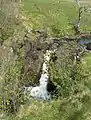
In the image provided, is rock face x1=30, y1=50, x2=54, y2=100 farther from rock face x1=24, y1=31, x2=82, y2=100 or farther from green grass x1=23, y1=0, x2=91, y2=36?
green grass x1=23, y1=0, x2=91, y2=36

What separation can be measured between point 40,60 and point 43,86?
18.0ft

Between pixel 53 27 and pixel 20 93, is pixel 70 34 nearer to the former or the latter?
pixel 53 27

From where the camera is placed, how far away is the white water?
4973 centimetres

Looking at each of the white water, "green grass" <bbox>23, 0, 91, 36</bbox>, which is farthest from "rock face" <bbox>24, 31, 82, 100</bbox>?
"green grass" <bbox>23, 0, 91, 36</bbox>

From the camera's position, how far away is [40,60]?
58.1 m

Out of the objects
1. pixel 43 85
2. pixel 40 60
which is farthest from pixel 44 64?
pixel 43 85

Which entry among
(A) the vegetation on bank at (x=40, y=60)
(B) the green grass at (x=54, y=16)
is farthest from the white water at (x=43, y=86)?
(B) the green grass at (x=54, y=16)

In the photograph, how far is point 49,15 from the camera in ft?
266

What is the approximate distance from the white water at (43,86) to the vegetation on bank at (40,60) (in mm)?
1233

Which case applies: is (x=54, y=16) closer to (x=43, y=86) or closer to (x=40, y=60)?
(x=40, y=60)

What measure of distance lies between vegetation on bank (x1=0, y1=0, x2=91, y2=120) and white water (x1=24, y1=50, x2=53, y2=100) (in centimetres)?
123

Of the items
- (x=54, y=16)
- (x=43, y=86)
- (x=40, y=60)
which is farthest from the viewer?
(x=54, y=16)

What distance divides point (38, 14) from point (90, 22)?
35.2 ft

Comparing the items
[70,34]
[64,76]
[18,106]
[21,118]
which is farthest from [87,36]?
[21,118]
